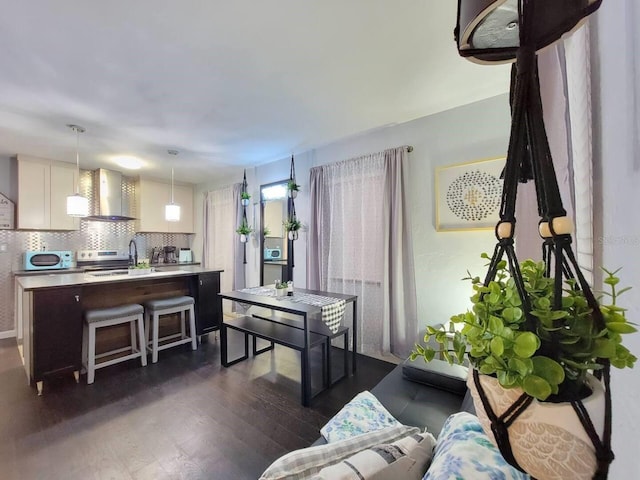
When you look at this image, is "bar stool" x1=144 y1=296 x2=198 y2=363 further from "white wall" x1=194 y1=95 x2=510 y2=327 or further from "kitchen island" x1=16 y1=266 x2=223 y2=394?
"white wall" x1=194 y1=95 x2=510 y2=327

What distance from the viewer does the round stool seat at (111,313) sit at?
258cm

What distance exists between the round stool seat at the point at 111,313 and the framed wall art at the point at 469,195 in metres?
3.14

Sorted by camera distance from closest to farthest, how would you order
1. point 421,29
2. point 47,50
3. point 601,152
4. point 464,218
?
point 601,152 → point 421,29 → point 47,50 → point 464,218

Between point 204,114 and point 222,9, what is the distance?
129 cm

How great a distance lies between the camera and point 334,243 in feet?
11.1

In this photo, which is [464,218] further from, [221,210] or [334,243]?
[221,210]

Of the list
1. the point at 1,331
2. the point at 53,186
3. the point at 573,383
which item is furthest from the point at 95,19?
the point at 1,331

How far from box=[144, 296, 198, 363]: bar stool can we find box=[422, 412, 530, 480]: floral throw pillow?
305 cm

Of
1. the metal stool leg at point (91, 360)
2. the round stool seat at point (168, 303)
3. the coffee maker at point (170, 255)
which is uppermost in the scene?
the coffee maker at point (170, 255)

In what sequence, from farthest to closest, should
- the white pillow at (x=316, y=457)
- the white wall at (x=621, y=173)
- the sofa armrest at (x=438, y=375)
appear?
1. the sofa armrest at (x=438, y=375)
2. the white pillow at (x=316, y=457)
3. the white wall at (x=621, y=173)

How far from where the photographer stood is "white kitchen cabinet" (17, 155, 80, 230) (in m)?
3.75

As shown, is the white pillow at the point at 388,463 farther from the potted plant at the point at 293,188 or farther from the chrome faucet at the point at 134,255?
the chrome faucet at the point at 134,255

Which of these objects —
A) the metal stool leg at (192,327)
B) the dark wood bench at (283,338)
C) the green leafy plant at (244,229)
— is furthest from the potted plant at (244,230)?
the dark wood bench at (283,338)

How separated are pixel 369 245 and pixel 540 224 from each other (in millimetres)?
2712
